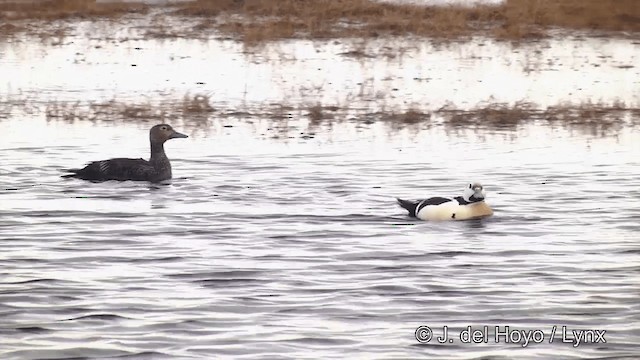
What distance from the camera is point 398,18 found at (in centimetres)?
3100

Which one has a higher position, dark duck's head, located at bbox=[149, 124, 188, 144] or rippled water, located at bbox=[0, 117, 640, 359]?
dark duck's head, located at bbox=[149, 124, 188, 144]

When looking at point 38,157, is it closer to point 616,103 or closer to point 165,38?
point 616,103

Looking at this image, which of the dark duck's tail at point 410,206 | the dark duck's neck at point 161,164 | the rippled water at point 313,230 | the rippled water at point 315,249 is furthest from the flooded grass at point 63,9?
the dark duck's tail at point 410,206

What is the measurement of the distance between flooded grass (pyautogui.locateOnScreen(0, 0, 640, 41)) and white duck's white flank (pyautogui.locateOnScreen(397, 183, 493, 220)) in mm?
14674

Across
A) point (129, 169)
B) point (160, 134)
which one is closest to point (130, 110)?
point (160, 134)

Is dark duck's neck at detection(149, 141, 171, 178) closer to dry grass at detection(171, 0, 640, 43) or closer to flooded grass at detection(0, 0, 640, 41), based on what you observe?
flooded grass at detection(0, 0, 640, 41)

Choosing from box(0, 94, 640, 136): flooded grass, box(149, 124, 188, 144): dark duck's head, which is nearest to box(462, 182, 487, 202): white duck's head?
box(149, 124, 188, 144): dark duck's head

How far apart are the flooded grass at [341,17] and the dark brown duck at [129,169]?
1212 centimetres

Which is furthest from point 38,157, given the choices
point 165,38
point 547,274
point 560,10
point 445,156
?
point 560,10

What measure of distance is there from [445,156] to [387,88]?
17.4ft

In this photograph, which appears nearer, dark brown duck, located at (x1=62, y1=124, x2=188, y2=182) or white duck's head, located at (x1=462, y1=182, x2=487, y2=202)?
white duck's head, located at (x1=462, y1=182, x2=487, y2=202)

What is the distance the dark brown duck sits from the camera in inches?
595

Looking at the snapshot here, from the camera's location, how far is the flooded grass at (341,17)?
2888 centimetres

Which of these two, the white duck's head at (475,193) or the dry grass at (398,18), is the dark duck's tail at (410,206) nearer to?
the white duck's head at (475,193)
